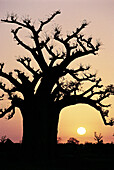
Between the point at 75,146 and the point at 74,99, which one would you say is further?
the point at 75,146

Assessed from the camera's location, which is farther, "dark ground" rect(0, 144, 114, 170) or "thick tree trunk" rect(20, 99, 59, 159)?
"thick tree trunk" rect(20, 99, 59, 159)

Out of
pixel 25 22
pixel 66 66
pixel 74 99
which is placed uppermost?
pixel 25 22

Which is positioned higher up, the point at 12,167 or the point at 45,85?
the point at 45,85

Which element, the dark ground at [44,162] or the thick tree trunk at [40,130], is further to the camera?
the thick tree trunk at [40,130]

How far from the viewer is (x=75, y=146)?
987 inches

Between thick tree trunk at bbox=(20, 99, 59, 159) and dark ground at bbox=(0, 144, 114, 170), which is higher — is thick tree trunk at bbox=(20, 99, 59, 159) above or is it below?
above

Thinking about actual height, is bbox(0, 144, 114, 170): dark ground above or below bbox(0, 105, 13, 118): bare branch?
below

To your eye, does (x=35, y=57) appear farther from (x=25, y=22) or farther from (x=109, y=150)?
(x=109, y=150)

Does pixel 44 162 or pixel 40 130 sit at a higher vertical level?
pixel 40 130

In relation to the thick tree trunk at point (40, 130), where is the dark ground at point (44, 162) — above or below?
below

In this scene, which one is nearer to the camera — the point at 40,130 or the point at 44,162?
the point at 44,162

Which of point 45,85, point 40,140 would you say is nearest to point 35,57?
point 45,85

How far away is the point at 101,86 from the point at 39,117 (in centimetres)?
376

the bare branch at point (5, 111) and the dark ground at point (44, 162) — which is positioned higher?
the bare branch at point (5, 111)
